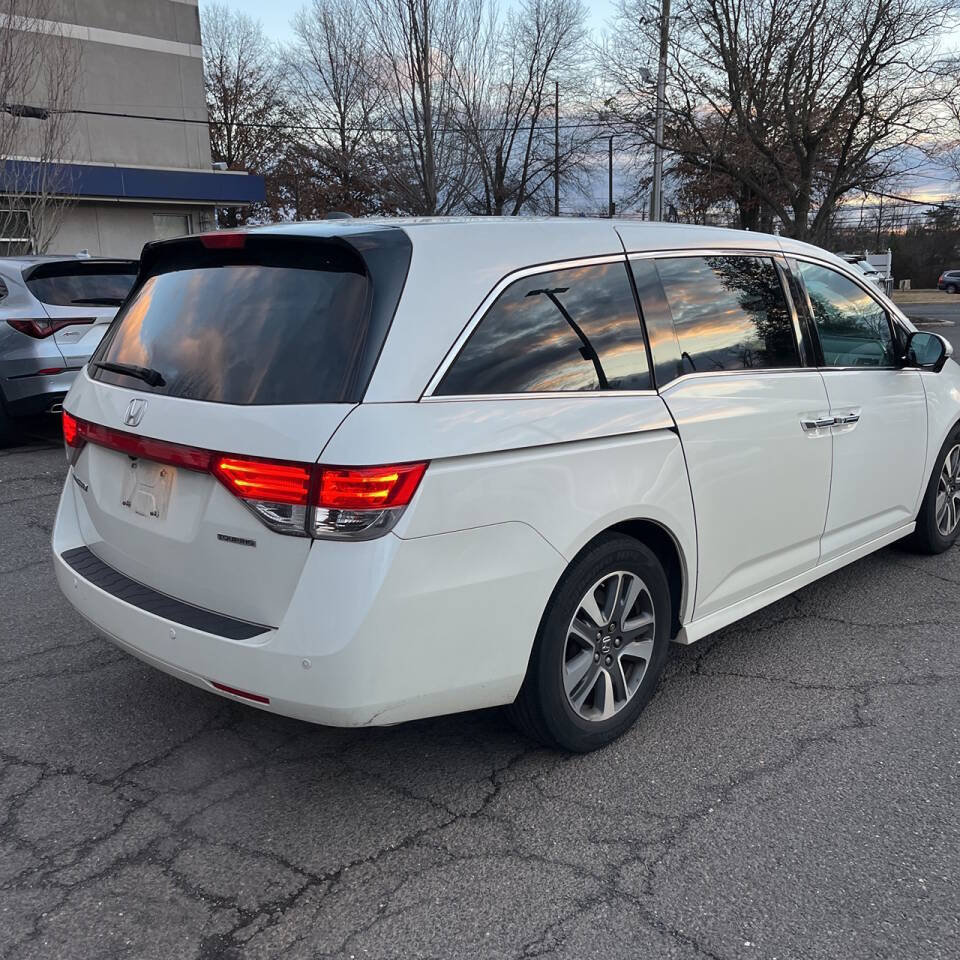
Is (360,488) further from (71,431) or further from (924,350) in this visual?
(924,350)

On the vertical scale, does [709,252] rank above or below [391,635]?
above

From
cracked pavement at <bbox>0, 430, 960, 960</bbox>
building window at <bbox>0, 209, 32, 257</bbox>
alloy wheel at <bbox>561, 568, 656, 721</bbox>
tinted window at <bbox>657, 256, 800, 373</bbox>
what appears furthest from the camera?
building window at <bbox>0, 209, 32, 257</bbox>

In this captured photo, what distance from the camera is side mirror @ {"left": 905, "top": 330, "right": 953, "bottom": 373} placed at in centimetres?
429

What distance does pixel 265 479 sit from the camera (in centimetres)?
230

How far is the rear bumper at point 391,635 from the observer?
2.25 meters

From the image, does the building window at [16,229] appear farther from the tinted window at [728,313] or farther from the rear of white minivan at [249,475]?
the tinted window at [728,313]

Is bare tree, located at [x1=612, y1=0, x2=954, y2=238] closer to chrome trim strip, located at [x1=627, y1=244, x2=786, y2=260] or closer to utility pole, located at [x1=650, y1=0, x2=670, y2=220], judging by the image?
utility pole, located at [x1=650, y1=0, x2=670, y2=220]

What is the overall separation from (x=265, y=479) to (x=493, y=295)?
2.82 feet

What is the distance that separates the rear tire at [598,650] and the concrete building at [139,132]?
75.0 feet

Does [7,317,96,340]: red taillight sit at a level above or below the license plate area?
above

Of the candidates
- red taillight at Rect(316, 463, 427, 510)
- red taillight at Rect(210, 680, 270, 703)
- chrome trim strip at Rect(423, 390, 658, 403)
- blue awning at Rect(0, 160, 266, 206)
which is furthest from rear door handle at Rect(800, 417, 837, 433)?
blue awning at Rect(0, 160, 266, 206)

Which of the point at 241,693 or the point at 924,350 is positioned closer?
the point at 241,693

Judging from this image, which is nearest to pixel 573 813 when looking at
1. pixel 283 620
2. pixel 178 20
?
pixel 283 620

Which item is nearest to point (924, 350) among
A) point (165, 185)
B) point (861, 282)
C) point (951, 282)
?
point (861, 282)
